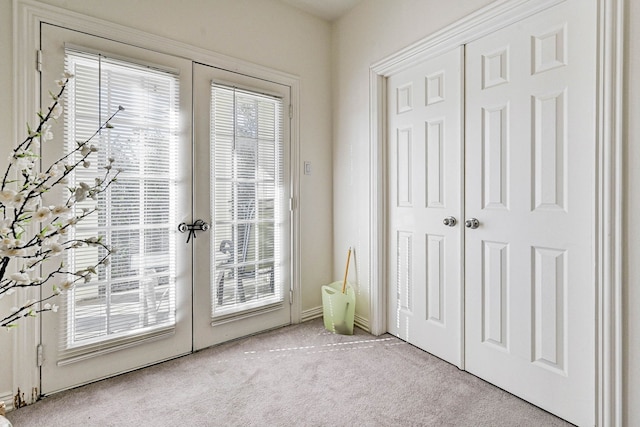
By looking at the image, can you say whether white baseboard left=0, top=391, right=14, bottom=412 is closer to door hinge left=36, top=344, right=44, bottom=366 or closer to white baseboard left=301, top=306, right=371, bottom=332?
door hinge left=36, top=344, right=44, bottom=366

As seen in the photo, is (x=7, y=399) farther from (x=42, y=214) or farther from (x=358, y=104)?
(x=358, y=104)

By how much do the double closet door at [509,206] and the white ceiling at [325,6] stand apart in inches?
33.5

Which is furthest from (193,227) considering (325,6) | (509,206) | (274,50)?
(325,6)

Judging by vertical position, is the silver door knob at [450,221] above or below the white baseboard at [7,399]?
above

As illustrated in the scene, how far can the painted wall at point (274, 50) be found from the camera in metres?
1.70

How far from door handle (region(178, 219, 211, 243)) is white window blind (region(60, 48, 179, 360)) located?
0.06 metres

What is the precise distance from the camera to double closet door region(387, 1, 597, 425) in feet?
5.02

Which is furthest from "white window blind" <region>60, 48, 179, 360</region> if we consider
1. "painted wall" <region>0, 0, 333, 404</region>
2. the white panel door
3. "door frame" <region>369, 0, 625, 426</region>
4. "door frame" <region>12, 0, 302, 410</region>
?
"door frame" <region>369, 0, 625, 426</region>

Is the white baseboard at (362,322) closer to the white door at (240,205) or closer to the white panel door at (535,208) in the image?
the white door at (240,205)

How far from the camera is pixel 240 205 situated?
8.11 feet

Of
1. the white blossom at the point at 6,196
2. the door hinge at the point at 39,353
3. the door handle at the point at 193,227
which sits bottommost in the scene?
the door hinge at the point at 39,353

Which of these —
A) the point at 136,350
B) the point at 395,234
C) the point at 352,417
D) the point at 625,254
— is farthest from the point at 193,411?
the point at 625,254

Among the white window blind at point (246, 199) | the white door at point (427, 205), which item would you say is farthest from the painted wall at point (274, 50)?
the white door at point (427, 205)

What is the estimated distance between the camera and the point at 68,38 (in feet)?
5.93
